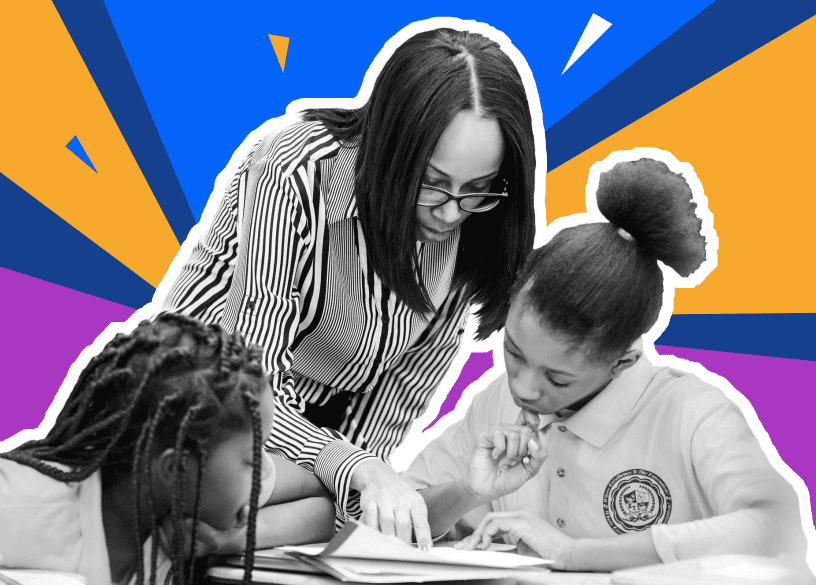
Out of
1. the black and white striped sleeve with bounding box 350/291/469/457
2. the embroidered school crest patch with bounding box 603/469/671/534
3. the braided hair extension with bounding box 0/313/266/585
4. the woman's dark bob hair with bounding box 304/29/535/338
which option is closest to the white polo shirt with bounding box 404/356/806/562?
the embroidered school crest patch with bounding box 603/469/671/534

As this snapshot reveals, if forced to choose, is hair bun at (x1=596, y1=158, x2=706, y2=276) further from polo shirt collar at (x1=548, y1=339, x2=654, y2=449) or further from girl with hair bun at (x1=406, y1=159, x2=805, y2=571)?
polo shirt collar at (x1=548, y1=339, x2=654, y2=449)

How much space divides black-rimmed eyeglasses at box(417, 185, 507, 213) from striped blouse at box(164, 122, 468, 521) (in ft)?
0.52

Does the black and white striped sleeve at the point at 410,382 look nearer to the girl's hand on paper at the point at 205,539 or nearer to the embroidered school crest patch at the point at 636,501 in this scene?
the embroidered school crest patch at the point at 636,501

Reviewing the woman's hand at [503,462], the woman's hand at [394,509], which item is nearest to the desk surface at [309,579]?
the woman's hand at [394,509]

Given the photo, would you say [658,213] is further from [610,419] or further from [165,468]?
[165,468]

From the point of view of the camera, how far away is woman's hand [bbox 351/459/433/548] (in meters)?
1.42

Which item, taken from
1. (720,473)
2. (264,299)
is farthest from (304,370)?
(720,473)

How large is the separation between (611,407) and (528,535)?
25cm

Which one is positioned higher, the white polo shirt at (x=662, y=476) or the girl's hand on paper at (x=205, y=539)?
the white polo shirt at (x=662, y=476)

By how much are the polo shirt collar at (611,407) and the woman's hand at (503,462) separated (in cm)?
9

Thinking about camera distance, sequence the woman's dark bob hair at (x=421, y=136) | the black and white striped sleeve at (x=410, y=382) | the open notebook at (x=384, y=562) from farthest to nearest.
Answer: the black and white striped sleeve at (x=410, y=382) → the woman's dark bob hair at (x=421, y=136) → the open notebook at (x=384, y=562)

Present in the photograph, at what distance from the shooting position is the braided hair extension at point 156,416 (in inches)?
48.0

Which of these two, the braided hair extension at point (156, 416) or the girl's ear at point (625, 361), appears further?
the girl's ear at point (625, 361)

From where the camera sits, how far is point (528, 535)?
1526 mm
